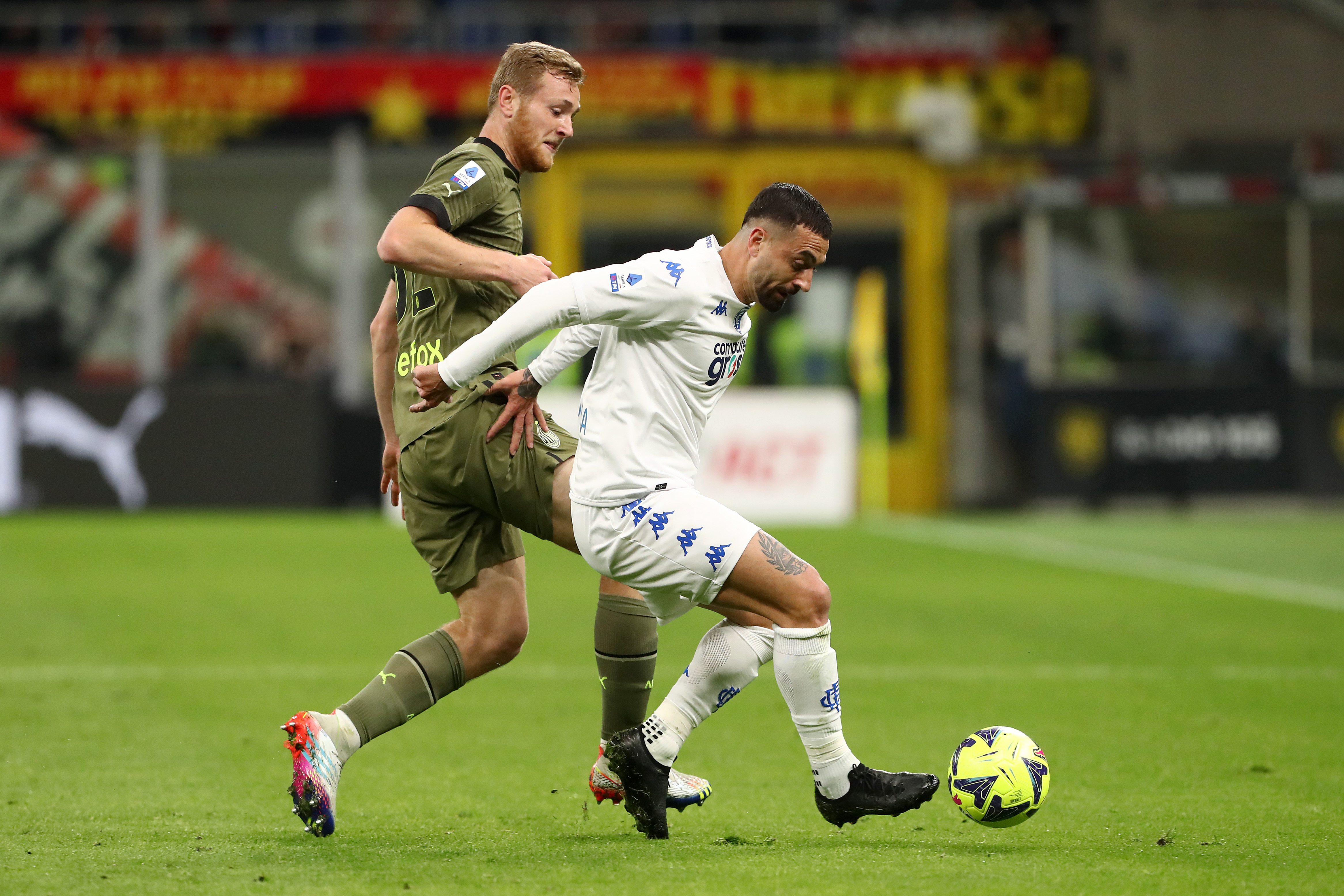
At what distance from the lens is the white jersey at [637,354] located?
470 centimetres

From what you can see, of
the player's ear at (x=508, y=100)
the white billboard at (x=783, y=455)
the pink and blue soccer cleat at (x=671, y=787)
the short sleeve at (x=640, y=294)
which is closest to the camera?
the short sleeve at (x=640, y=294)

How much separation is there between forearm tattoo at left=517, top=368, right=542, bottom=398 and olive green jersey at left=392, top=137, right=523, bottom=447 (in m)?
0.14

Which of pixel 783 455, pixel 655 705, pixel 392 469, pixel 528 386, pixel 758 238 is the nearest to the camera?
pixel 758 238

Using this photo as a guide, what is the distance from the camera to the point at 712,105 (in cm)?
2205

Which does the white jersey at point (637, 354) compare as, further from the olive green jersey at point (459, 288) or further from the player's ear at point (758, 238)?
the olive green jersey at point (459, 288)

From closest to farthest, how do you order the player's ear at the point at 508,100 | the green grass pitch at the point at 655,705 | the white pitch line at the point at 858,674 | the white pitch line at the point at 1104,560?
the green grass pitch at the point at 655,705
the player's ear at the point at 508,100
the white pitch line at the point at 858,674
the white pitch line at the point at 1104,560

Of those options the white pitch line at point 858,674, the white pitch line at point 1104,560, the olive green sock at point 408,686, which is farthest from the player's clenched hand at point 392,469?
the white pitch line at point 1104,560

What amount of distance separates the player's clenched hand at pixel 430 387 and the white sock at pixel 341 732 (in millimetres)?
854

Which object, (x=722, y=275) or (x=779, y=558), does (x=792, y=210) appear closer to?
(x=722, y=275)

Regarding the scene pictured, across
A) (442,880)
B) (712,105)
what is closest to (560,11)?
(712,105)

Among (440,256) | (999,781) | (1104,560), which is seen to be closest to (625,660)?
(999,781)

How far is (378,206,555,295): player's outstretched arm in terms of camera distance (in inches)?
193

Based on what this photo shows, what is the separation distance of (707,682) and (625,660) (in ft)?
1.15

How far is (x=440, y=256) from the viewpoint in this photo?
4.91 meters
